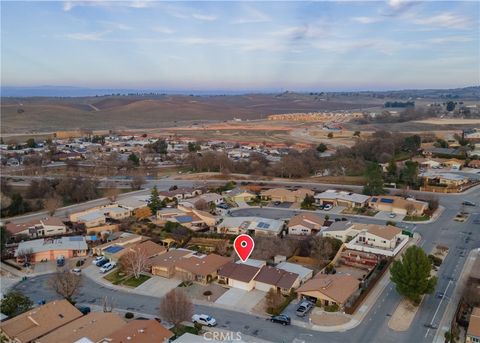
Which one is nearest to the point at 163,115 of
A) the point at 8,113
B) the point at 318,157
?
the point at 8,113

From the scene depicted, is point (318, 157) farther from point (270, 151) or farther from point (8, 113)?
point (8, 113)

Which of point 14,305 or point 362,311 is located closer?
point 14,305

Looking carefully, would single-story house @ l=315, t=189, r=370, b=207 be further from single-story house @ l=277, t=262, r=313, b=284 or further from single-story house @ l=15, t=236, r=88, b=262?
single-story house @ l=15, t=236, r=88, b=262

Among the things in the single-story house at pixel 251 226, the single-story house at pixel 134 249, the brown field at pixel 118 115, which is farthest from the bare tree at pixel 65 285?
the brown field at pixel 118 115

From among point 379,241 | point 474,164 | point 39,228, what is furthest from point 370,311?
point 474,164

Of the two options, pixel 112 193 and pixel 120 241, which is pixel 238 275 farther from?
pixel 112 193
